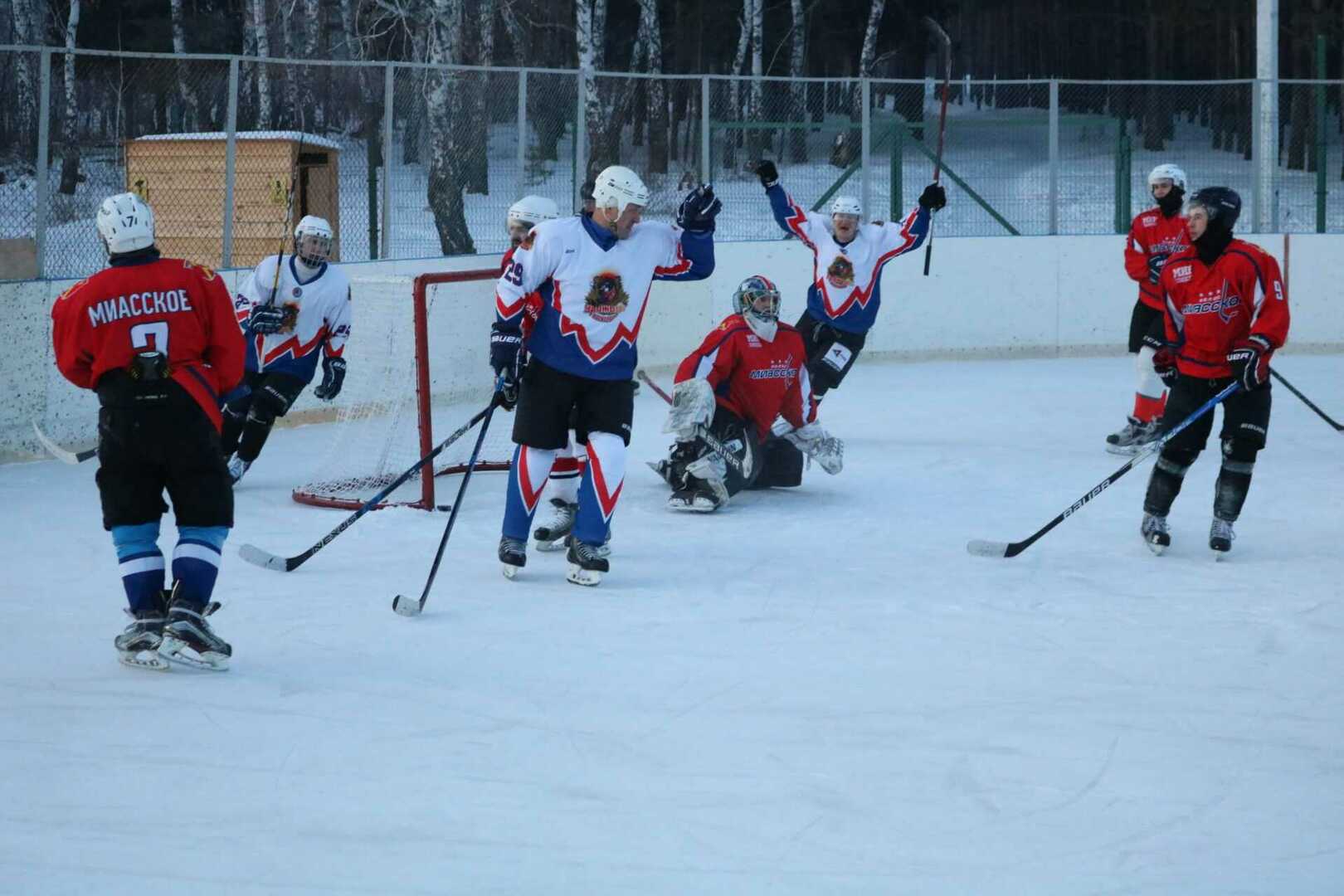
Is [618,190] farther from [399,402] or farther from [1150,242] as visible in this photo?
[1150,242]

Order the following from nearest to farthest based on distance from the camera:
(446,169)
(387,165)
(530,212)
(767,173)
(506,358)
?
(506,358), (530,212), (767,173), (387,165), (446,169)

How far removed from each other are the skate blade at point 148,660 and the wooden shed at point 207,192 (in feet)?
16.1

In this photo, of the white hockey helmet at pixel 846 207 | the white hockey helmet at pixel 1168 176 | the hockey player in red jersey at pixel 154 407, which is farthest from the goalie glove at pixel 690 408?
the white hockey helmet at pixel 1168 176

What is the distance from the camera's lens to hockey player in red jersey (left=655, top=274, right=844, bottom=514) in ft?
22.5

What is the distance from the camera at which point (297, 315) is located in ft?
23.6

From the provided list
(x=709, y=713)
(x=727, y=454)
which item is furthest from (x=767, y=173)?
(x=709, y=713)

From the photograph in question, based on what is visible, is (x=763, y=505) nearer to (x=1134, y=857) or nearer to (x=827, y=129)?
(x=1134, y=857)

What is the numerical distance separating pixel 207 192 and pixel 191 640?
5530 mm

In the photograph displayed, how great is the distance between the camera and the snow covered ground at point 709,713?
10.7 ft

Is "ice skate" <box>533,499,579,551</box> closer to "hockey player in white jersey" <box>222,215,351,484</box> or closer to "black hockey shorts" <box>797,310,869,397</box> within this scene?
"hockey player in white jersey" <box>222,215,351,484</box>

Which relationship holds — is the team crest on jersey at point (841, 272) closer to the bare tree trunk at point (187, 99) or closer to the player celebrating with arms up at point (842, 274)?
the player celebrating with arms up at point (842, 274)

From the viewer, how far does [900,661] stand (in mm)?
4719

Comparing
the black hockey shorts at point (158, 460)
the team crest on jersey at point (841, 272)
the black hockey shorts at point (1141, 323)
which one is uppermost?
the team crest on jersey at point (841, 272)

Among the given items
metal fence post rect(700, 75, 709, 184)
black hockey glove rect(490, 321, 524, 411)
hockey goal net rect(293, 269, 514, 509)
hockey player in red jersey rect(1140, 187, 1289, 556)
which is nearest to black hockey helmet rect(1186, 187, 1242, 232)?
hockey player in red jersey rect(1140, 187, 1289, 556)
